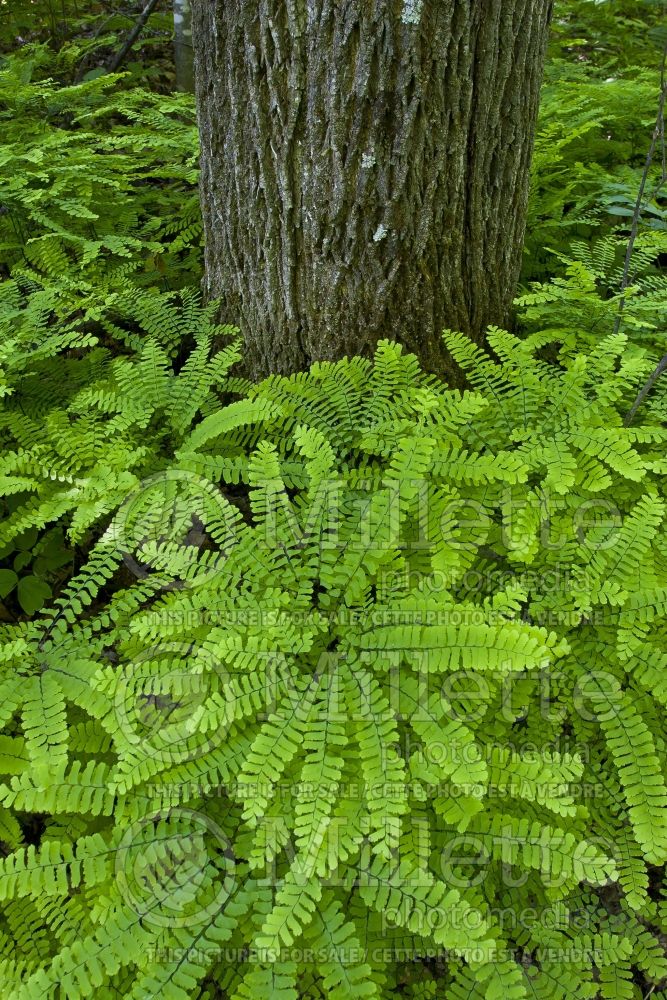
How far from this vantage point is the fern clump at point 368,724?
1.72 meters

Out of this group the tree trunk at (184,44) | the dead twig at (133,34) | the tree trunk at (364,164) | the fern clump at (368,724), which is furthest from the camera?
the dead twig at (133,34)

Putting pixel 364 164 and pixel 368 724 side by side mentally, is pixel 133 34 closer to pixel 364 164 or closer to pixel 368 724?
pixel 364 164

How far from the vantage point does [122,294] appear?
300 cm

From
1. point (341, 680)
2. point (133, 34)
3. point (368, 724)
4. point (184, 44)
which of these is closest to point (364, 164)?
point (341, 680)

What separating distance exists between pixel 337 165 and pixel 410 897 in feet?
7.70

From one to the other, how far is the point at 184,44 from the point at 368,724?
16.6 ft

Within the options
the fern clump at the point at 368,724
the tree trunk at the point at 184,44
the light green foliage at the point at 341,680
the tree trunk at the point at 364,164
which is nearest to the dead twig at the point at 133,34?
the tree trunk at the point at 184,44

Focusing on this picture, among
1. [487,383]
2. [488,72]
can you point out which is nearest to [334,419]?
[487,383]

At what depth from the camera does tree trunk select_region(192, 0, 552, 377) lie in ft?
7.05

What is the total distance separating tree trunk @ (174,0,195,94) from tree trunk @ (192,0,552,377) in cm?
264

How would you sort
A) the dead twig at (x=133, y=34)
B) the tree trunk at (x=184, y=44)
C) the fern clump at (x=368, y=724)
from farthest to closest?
1. the dead twig at (x=133, y=34)
2. the tree trunk at (x=184, y=44)
3. the fern clump at (x=368, y=724)

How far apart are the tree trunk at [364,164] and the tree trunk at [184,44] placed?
2644mm

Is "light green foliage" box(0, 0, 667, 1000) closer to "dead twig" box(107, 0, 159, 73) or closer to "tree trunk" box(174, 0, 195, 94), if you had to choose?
"tree trunk" box(174, 0, 195, 94)

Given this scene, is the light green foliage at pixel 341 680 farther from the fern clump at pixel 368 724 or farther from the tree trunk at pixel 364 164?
the tree trunk at pixel 364 164
